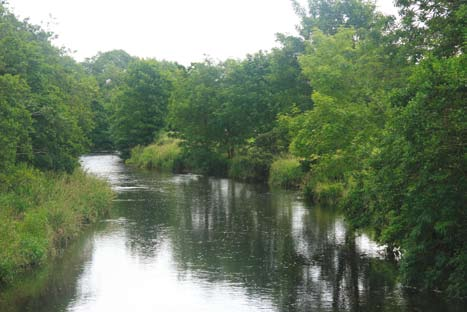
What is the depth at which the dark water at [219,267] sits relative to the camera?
17.7 metres

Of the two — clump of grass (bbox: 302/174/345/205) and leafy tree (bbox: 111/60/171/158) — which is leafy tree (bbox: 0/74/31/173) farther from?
leafy tree (bbox: 111/60/171/158)

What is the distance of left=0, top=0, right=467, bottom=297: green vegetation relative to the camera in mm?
15344

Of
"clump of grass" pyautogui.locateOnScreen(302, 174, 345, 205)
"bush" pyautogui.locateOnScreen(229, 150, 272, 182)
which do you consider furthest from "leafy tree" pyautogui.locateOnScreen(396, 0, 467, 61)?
"bush" pyautogui.locateOnScreen(229, 150, 272, 182)

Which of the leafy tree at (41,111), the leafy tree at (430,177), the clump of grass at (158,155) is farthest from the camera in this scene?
the clump of grass at (158,155)

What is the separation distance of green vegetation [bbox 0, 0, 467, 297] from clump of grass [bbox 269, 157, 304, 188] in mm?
142

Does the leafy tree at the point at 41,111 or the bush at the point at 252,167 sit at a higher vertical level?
the leafy tree at the point at 41,111

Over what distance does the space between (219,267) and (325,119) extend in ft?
37.5

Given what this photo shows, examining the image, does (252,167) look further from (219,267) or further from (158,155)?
(219,267)

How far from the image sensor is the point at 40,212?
2341 cm

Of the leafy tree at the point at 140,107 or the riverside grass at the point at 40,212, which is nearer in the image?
the riverside grass at the point at 40,212

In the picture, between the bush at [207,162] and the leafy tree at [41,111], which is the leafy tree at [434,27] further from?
the bush at [207,162]

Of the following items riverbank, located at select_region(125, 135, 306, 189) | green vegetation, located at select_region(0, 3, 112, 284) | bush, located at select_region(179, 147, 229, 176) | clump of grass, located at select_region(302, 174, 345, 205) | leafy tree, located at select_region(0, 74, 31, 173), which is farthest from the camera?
bush, located at select_region(179, 147, 229, 176)

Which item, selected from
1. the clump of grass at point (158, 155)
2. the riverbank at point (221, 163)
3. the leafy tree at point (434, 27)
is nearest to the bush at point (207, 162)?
the riverbank at point (221, 163)

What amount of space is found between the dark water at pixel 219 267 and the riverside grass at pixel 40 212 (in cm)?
65
